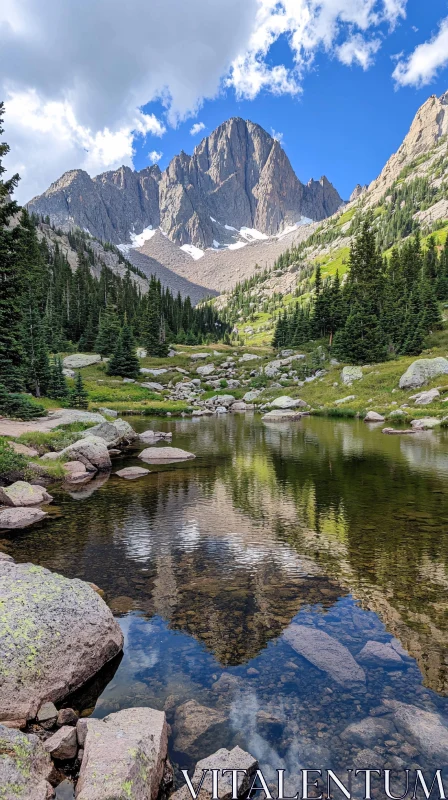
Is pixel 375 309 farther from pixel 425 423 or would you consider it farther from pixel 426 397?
pixel 425 423

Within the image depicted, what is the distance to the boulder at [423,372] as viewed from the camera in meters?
52.7

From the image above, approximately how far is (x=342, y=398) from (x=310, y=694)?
57545mm

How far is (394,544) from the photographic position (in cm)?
1355

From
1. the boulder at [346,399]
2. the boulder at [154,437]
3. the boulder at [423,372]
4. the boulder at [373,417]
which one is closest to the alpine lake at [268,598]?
the boulder at [154,437]

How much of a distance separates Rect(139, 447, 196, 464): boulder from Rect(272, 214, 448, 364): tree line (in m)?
54.4

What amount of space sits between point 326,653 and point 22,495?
50.6ft

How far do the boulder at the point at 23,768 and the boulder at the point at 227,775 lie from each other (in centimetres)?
164

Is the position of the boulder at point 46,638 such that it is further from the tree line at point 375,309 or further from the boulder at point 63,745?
the tree line at point 375,309

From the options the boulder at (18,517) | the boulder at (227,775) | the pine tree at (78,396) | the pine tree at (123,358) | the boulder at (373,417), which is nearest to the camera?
the boulder at (227,775)

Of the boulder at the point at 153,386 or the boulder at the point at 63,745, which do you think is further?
the boulder at the point at 153,386

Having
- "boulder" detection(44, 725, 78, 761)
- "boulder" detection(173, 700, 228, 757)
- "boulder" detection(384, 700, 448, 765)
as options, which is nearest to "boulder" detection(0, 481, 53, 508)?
"boulder" detection(44, 725, 78, 761)

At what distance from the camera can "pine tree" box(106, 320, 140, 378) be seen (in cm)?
7962

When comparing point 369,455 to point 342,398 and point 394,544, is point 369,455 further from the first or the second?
point 342,398

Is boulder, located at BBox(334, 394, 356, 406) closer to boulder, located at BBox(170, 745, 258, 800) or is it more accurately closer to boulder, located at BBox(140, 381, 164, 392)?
boulder, located at BBox(140, 381, 164, 392)
